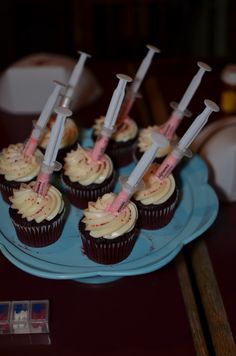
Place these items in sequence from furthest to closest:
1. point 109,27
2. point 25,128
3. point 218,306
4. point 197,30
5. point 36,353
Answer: point 197,30, point 109,27, point 25,128, point 218,306, point 36,353

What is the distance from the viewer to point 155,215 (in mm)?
1423

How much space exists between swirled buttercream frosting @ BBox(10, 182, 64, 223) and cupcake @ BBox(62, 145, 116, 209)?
11cm

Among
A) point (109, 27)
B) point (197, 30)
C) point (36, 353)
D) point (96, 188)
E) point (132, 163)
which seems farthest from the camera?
point (197, 30)

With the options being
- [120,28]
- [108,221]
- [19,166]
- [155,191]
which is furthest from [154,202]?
[120,28]

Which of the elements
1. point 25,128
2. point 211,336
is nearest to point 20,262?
point 211,336

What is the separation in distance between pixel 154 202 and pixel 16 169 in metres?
0.38

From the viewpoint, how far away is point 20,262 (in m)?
1.31

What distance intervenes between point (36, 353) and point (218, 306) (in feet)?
1.45

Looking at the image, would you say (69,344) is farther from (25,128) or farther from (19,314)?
(25,128)

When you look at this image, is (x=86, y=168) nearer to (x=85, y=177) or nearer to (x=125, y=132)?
(x=85, y=177)

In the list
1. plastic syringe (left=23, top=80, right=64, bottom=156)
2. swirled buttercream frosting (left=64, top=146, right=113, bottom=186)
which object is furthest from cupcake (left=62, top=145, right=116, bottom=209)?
plastic syringe (left=23, top=80, right=64, bottom=156)

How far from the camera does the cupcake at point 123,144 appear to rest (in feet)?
5.48

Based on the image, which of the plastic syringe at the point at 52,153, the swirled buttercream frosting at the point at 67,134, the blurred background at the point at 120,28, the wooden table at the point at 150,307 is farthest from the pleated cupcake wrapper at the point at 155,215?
the blurred background at the point at 120,28

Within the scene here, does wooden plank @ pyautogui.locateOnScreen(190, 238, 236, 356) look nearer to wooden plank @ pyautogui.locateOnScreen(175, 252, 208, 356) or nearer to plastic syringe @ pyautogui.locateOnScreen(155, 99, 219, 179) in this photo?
wooden plank @ pyautogui.locateOnScreen(175, 252, 208, 356)
